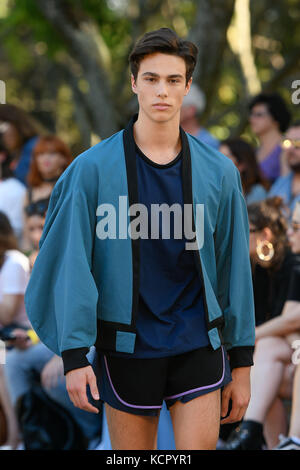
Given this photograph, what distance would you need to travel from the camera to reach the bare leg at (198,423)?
2639 millimetres

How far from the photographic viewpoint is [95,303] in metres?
2.59

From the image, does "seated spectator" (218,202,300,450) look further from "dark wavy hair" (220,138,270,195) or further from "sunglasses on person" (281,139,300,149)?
"sunglasses on person" (281,139,300,149)

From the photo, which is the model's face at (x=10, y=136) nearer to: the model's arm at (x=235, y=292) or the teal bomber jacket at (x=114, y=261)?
the teal bomber jacket at (x=114, y=261)

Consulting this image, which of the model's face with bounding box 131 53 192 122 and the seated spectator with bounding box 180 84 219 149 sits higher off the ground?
the seated spectator with bounding box 180 84 219 149

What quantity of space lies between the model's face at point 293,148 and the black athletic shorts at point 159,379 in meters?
3.23

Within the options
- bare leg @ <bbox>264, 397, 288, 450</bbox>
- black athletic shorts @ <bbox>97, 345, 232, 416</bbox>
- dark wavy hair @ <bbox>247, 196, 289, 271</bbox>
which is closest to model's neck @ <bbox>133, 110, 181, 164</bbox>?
black athletic shorts @ <bbox>97, 345, 232, 416</bbox>

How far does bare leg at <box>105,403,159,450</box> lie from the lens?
107 inches

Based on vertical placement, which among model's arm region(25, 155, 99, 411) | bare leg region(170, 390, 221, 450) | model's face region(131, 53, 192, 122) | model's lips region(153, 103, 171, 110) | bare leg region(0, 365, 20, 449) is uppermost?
model's face region(131, 53, 192, 122)

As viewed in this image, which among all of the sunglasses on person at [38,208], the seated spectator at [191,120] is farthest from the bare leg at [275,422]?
the seated spectator at [191,120]

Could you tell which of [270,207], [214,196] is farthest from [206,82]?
[214,196]

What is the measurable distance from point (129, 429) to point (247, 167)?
11.4 ft

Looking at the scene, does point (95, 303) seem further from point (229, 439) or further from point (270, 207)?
point (270, 207)

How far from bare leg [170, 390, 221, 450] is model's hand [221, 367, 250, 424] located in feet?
0.45

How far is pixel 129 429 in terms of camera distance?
271cm
